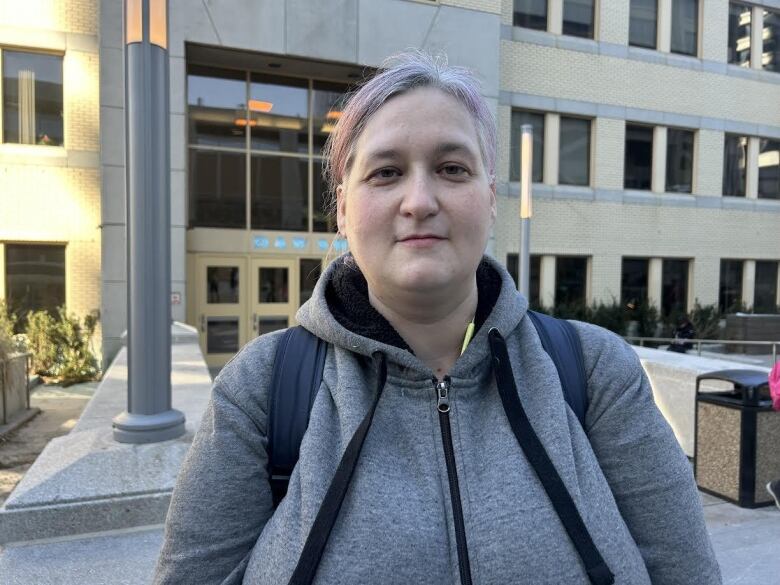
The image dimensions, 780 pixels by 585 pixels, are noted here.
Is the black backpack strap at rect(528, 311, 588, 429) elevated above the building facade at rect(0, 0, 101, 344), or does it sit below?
below

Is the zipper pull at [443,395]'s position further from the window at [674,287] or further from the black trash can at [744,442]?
the window at [674,287]

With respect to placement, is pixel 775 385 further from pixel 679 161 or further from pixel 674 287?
pixel 679 161

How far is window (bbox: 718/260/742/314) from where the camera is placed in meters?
19.9

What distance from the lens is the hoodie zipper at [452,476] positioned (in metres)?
1.22

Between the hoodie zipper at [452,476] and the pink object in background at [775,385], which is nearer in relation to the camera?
the hoodie zipper at [452,476]

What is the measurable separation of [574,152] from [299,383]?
17.9 meters

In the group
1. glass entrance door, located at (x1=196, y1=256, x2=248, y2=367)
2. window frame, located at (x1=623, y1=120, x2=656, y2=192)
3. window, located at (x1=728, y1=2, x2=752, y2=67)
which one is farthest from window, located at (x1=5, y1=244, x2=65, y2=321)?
window, located at (x1=728, y1=2, x2=752, y2=67)

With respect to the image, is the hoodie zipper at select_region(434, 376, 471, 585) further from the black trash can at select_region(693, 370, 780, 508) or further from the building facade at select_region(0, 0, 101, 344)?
the building facade at select_region(0, 0, 101, 344)

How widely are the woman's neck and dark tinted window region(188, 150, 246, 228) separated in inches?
562

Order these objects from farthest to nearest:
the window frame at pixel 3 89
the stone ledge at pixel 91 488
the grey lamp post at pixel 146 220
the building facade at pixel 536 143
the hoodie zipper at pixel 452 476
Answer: the building facade at pixel 536 143 → the window frame at pixel 3 89 → the grey lamp post at pixel 146 220 → the stone ledge at pixel 91 488 → the hoodie zipper at pixel 452 476

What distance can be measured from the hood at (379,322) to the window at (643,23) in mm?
19374

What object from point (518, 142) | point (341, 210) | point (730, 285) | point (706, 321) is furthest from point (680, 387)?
point (730, 285)

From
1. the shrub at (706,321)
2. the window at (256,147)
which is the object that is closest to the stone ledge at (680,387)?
the window at (256,147)

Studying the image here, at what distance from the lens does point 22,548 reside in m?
3.01
